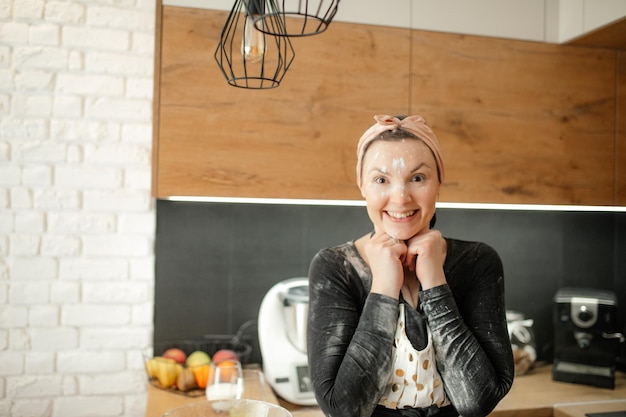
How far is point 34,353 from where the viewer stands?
2266 millimetres

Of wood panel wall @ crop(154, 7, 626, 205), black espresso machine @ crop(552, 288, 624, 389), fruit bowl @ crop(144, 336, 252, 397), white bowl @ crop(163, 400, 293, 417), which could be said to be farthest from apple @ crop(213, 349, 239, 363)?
white bowl @ crop(163, 400, 293, 417)

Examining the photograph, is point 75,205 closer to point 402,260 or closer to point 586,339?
point 402,260

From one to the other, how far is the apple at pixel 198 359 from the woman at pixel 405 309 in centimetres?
119

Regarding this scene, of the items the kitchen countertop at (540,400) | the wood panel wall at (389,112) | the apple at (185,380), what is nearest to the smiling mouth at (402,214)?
the wood panel wall at (389,112)

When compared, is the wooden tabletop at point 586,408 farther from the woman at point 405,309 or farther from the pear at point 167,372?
the pear at point 167,372

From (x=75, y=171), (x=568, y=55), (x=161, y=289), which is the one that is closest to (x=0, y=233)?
(x=75, y=171)

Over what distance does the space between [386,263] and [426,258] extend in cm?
7

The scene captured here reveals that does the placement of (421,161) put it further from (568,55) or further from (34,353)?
(34,353)

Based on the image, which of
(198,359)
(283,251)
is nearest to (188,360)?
(198,359)

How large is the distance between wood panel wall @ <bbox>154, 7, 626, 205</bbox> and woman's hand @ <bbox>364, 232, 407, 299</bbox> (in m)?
0.97

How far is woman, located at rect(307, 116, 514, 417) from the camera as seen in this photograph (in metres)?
1.11

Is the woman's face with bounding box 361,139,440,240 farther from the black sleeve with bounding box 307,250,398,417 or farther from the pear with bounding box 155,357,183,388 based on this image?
the pear with bounding box 155,357,183,388

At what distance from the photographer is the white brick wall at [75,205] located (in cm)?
223

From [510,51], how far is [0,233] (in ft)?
6.09
